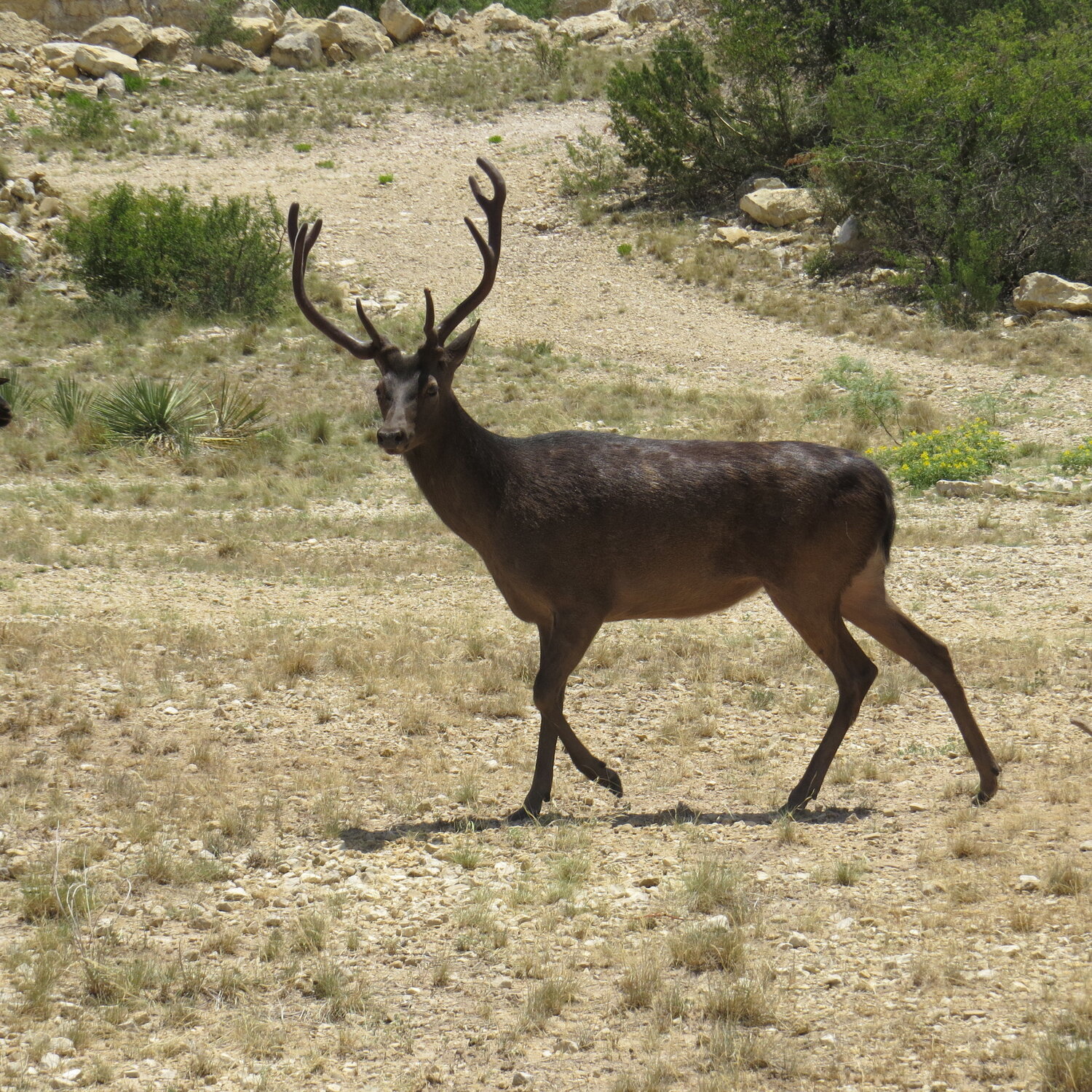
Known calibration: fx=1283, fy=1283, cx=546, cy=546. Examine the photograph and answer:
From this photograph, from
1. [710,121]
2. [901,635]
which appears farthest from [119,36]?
[901,635]

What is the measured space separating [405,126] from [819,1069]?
38.9 metres

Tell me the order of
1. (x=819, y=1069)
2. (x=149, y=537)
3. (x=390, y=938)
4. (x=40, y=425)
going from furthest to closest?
(x=40, y=425) < (x=149, y=537) < (x=390, y=938) < (x=819, y=1069)

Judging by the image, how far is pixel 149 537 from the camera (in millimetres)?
14203

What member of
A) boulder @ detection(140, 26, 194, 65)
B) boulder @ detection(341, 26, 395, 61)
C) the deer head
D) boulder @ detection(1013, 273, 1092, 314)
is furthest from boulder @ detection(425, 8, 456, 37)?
the deer head

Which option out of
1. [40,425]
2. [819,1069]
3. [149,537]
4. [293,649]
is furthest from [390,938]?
[40,425]

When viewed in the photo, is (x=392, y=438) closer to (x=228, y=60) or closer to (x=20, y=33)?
(x=228, y=60)

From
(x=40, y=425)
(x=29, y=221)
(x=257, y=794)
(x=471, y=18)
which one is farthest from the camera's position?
(x=471, y=18)

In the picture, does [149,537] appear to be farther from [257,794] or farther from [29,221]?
[29,221]

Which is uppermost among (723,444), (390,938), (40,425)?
(723,444)

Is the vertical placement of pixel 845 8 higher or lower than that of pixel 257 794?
higher

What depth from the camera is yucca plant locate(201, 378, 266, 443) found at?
1900 centimetres

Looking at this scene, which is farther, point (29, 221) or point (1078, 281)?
point (29, 221)

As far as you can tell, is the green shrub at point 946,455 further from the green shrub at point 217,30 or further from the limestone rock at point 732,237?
the green shrub at point 217,30

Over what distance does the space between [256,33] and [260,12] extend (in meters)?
1.35
